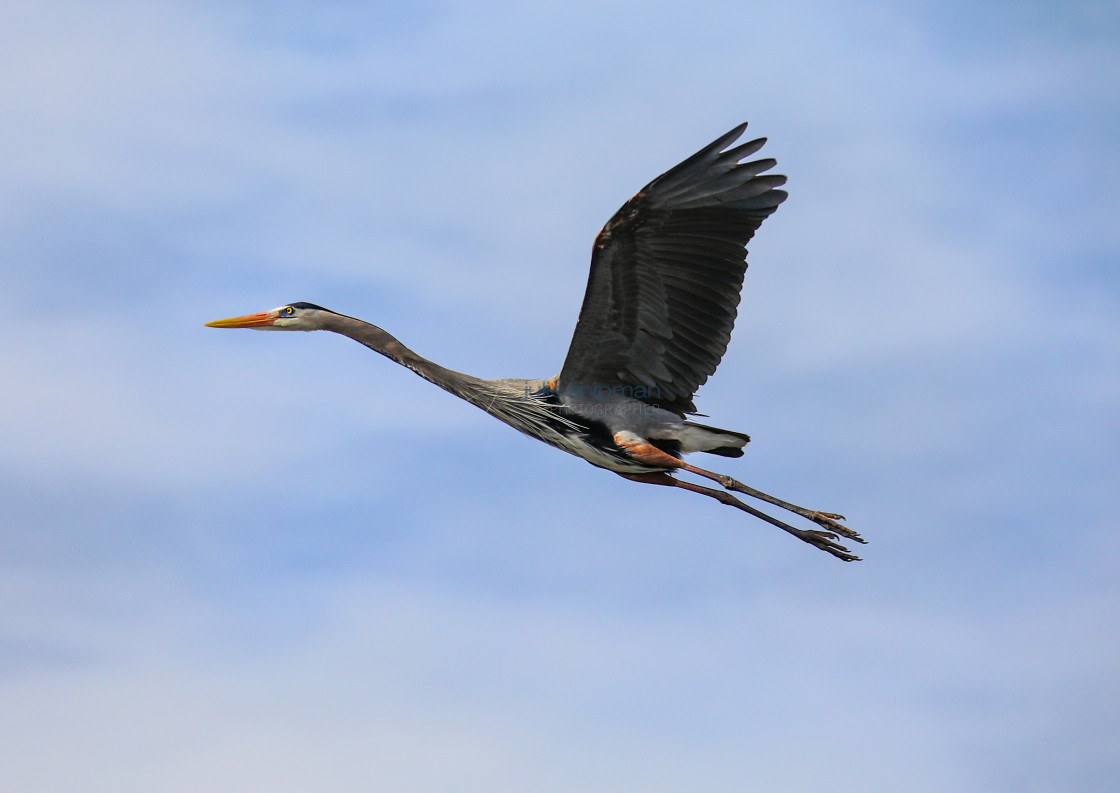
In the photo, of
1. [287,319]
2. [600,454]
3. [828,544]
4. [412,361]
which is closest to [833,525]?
[828,544]

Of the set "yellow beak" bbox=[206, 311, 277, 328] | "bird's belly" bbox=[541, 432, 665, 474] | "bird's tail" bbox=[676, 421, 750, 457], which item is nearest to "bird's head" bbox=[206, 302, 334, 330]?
"yellow beak" bbox=[206, 311, 277, 328]

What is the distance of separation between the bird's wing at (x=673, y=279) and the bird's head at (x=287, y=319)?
2738 millimetres

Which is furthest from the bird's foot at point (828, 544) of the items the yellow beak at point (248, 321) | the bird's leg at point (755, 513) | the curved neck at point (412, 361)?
the yellow beak at point (248, 321)

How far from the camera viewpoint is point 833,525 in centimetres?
1126

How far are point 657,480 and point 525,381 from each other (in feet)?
5.45

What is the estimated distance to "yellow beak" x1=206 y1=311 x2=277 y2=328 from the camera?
42.0 ft

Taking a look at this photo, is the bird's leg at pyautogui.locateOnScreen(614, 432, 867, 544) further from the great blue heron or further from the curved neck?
the curved neck

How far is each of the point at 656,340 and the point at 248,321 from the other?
14.7 ft

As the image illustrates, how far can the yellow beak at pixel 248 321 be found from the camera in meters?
12.8

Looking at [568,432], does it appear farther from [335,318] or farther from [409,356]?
[335,318]

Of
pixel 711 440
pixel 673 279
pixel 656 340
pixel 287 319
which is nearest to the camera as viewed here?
pixel 673 279

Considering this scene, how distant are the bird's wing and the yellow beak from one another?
3348 mm

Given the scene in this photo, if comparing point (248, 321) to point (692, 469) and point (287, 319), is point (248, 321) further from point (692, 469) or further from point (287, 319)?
point (692, 469)

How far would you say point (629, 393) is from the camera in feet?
38.3
